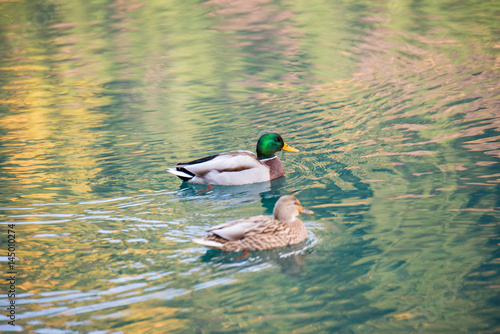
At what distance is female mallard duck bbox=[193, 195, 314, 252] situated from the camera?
686 cm

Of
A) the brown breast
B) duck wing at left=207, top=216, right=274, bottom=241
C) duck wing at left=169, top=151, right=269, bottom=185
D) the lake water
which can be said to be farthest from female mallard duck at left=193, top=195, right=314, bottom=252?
the brown breast

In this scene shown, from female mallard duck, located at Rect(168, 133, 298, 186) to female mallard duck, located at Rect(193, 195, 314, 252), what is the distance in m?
2.76

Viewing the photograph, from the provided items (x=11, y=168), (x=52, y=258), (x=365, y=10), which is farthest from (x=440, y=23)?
(x=52, y=258)

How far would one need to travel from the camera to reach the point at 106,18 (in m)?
27.5

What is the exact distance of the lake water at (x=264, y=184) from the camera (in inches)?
233

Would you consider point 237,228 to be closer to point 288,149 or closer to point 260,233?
point 260,233

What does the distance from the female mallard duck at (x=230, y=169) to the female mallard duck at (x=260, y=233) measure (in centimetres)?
276

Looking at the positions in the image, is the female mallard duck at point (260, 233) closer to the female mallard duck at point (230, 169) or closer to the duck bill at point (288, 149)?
the female mallard duck at point (230, 169)

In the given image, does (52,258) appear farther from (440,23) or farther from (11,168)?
(440,23)

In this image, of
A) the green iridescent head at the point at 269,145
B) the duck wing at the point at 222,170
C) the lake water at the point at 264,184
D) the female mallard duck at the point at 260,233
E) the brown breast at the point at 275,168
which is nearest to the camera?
the lake water at the point at 264,184

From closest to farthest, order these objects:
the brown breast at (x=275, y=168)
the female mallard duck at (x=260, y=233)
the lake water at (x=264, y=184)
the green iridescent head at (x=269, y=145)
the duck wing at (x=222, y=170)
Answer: the lake water at (x=264, y=184) < the female mallard duck at (x=260, y=233) < the duck wing at (x=222, y=170) < the brown breast at (x=275, y=168) < the green iridescent head at (x=269, y=145)

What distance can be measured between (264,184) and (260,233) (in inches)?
122

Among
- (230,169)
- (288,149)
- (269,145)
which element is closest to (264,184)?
(230,169)


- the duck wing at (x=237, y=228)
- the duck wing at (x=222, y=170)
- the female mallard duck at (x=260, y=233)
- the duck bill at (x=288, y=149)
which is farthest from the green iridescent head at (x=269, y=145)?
the duck wing at (x=237, y=228)
